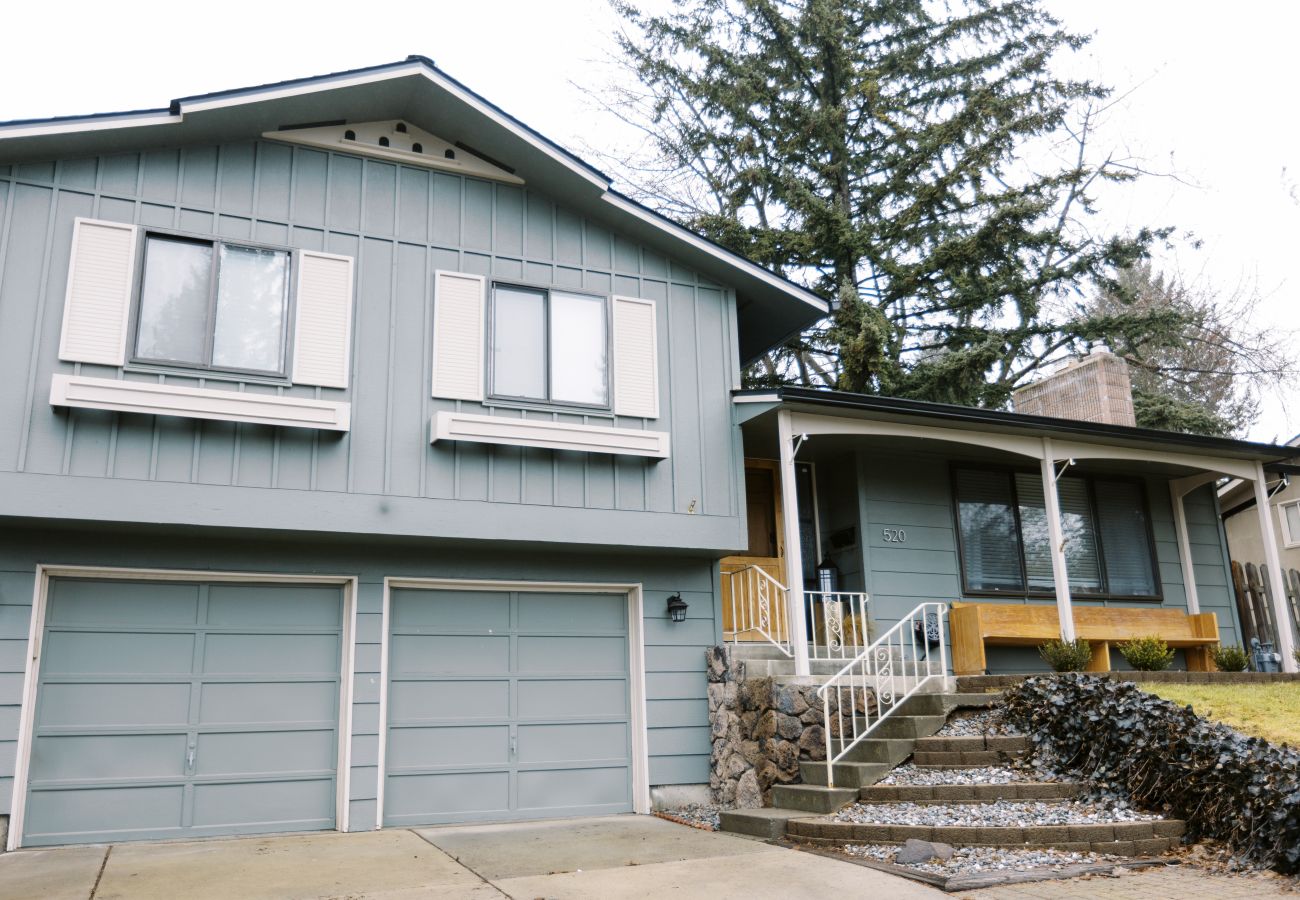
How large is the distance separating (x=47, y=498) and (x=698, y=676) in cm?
546

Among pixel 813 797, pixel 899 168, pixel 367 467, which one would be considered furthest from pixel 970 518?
pixel 899 168

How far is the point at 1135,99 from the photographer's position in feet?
60.4

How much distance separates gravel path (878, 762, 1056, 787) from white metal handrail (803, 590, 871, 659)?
1852mm

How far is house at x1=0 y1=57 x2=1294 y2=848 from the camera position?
756cm

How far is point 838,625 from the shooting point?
1041 cm

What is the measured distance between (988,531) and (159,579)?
27.6 feet

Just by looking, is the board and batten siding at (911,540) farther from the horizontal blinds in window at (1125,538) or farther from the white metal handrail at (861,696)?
the white metal handrail at (861,696)

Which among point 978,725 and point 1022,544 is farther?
point 1022,544

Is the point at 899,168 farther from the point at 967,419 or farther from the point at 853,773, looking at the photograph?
the point at 853,773

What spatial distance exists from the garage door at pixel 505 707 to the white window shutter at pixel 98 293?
299cm

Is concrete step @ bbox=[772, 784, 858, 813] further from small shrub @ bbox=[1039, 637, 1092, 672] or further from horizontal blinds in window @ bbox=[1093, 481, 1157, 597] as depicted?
horizontal blinds in window @ bbox=[1093, 481, 1157, 597]

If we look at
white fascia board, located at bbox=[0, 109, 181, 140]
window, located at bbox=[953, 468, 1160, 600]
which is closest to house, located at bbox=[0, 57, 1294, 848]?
white fascia board, located at bbox=[0, 109, 181, 140]

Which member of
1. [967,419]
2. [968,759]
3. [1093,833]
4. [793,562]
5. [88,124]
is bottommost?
[1093,833]

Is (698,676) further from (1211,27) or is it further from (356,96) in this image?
(1211,27)
